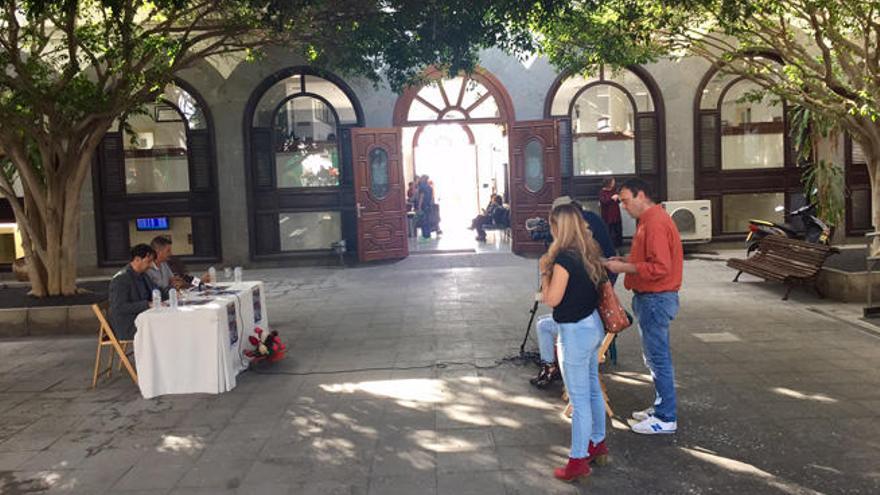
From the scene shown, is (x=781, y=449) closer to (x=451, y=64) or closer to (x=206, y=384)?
(x=206, y=384)

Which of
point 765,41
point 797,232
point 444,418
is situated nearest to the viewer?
point 444,418

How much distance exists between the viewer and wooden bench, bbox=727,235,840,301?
9.70 meters

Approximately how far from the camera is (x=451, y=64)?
954 centimetres

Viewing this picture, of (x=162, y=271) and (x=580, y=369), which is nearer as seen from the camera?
(x=580, y=369)

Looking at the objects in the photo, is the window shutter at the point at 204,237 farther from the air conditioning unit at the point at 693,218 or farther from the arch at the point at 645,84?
the air conditioning unit at the point at 693,218

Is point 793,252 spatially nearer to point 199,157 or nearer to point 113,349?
point 113,349

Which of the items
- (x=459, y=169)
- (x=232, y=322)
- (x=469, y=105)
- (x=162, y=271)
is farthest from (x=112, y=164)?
(x=459, y=169)

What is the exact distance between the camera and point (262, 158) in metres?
15.4

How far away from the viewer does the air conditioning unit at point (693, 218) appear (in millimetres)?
14820

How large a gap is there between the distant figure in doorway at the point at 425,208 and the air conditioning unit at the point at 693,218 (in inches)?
247

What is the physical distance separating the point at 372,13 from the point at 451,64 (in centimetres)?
115

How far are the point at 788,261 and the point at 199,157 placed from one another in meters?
10.9

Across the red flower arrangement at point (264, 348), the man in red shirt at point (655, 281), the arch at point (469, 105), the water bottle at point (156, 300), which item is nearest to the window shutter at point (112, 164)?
the arch at point (469, 105)

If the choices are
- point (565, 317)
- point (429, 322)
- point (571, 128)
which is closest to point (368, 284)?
point (429, 322)
